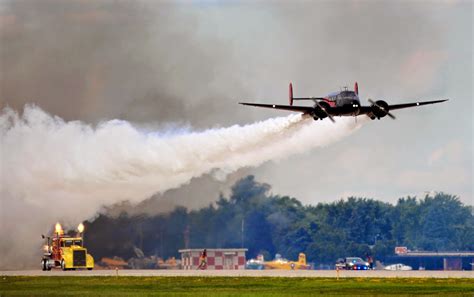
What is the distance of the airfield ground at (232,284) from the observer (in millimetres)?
79375

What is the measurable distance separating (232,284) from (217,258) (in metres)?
52.9

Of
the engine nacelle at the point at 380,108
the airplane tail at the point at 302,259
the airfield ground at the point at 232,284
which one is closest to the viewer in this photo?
the airfield ground at the point at 232,284

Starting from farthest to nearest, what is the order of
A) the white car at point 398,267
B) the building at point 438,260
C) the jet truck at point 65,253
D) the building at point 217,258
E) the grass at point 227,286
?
the building at point 438,260 → the white car at point 398,267 → the building at point 217,258 → the jet truck at point 65,253 → the grass at point 227,286

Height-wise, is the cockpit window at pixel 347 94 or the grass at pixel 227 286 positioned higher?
the cockpit window at pixel 347 94

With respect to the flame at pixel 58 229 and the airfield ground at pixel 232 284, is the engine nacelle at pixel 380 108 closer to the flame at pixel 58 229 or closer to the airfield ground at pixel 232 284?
the airfield ground at pixel 232 284

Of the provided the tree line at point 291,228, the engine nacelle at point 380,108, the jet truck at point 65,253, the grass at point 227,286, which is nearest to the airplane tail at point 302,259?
the tree line at point 291,228

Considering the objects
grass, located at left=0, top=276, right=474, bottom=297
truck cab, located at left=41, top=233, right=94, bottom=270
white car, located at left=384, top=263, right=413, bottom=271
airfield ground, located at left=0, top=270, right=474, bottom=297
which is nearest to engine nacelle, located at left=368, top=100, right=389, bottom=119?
airfield ground, located at left=0, top=270, right=474, bottom=297

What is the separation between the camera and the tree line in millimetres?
126688

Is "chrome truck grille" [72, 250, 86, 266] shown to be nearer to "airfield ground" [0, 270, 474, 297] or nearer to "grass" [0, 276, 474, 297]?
"airfield ground" [0, 270, 474, 297]

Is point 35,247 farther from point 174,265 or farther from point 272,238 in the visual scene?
point 272,238

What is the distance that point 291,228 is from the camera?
167m

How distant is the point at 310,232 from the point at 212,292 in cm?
9158

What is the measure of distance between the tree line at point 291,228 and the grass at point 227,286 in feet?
92.7

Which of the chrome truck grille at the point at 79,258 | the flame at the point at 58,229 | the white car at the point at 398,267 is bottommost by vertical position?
the chrome truck grille at the point at 79,258
